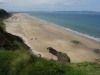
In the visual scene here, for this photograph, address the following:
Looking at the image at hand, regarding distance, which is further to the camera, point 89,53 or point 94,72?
point 89,53

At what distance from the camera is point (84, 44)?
5684cm

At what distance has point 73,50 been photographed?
160 feet

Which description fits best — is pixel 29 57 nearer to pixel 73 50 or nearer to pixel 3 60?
pixel 3 60

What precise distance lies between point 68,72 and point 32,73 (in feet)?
4.99

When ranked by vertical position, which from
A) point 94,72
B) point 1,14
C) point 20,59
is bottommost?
point 1,14

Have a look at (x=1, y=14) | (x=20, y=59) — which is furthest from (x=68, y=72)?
(x=1, y=14)

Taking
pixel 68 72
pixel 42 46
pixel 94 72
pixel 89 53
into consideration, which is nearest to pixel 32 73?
pixel 68 72

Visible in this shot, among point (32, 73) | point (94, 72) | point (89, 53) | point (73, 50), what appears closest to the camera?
point (32, 73)

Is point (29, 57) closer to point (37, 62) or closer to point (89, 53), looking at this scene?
point (37, 62)

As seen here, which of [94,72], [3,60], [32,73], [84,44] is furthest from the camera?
[84,44]

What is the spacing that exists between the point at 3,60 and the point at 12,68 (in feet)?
2.18

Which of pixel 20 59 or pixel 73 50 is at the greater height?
pixel 20 59

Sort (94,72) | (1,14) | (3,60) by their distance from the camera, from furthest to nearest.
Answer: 1. (1,14)
2. (94,72)
3. (3,60)

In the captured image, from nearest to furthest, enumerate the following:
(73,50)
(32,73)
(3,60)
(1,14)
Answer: (32,73) < (3,60) < (73,50) < (1,14)
